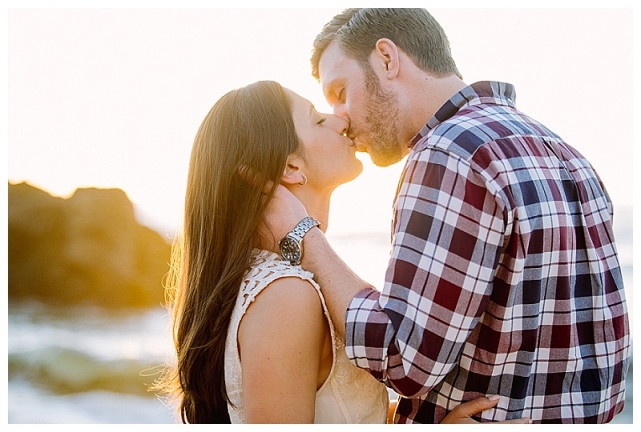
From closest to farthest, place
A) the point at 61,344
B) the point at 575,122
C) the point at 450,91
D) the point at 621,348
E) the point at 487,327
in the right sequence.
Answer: the point at 487,327
the point at 621,348
the point at 450,91
the point at 575,122
the point at 61,344

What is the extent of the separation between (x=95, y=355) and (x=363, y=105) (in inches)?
386

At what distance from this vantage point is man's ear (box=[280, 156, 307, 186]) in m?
2.40

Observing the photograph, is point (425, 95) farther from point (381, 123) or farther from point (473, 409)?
point (473, 409)

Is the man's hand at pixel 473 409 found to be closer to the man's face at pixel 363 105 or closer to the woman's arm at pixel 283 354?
the woman's arm at pixel 283 354

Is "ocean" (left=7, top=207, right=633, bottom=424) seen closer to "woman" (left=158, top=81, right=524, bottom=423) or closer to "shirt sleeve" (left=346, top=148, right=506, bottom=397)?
"woman" (left=158, top=81, right=524, bottom=423)

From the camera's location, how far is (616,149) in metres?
7.87

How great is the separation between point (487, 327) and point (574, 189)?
18.6 inches

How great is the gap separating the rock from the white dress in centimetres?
971

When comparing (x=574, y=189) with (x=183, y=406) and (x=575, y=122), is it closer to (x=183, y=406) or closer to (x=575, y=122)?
(x=183, y=406)

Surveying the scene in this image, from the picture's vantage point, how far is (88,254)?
42.0ft

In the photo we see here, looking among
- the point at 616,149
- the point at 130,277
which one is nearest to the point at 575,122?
the point at 616,149

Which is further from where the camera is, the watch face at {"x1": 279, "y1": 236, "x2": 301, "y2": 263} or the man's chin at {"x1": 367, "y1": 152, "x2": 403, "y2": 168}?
the man's chin at {"x1": 367, "y1": 152, "x2": 403, "y2": 168}

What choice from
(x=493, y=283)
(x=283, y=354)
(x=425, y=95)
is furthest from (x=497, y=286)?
(x=425, y=95)

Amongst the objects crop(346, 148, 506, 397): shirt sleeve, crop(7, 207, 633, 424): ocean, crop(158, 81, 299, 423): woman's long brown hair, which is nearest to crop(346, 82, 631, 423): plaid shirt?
crop(346, 148, 506, 397): shirt sleeve
